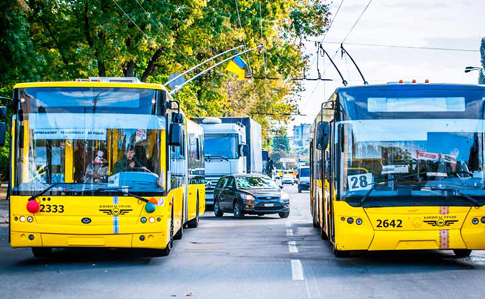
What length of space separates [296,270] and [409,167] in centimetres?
230

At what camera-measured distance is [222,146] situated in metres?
32.1

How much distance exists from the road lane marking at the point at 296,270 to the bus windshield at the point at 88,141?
2.39 metres

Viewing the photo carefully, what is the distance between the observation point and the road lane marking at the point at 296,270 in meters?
11.2

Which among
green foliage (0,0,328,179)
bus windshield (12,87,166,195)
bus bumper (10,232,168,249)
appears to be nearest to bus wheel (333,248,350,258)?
bus windshield (12,87,166,195)

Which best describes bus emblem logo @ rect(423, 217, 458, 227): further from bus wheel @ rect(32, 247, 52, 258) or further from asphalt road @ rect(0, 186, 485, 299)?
bus wheel @ rect(32, 247, 52, 258)

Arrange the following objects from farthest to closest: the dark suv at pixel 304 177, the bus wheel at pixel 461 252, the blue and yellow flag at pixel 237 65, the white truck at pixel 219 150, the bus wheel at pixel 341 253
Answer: the dark suv at pixel 304 177 → the blue and yellow flag at pixel 237 65 → the white truck at pixel 219 150 → the bus wheel at pixel 461 252 → the bus wheel at pixel 341 253

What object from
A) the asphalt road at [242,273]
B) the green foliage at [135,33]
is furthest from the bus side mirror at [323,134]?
the green foliage at [135,33]

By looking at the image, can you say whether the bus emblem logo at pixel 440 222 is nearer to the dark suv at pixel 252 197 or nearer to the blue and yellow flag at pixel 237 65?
the dark suv at pixel 252 197

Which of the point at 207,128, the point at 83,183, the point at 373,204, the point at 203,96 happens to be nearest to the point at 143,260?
the point at 83,183

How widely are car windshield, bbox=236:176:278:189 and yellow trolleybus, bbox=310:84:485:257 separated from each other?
1360 cm

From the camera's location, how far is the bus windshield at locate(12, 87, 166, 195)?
41.3 ft

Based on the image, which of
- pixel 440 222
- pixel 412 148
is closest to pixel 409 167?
pixel 412 148

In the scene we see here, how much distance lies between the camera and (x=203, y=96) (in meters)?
45.2

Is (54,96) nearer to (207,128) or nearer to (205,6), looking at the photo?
(207,128)
